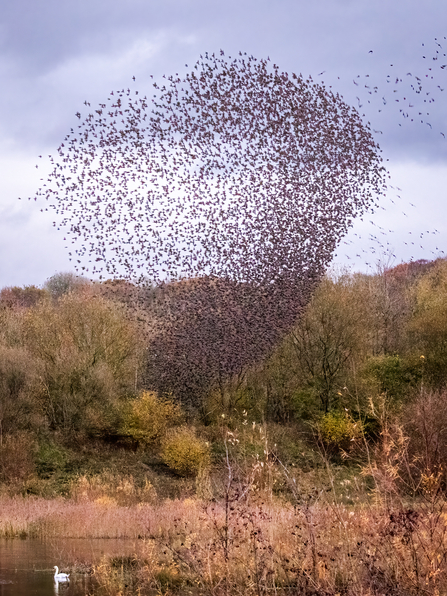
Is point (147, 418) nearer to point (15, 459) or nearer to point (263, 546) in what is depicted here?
point (15, 459)

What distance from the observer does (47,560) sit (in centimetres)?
1388

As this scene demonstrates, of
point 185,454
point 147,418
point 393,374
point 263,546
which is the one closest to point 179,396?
point 147,418

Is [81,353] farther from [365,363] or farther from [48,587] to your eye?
[48,587]

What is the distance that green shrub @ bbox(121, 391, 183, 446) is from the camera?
100 feet

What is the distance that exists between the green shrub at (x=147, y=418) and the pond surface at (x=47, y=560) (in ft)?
43.6

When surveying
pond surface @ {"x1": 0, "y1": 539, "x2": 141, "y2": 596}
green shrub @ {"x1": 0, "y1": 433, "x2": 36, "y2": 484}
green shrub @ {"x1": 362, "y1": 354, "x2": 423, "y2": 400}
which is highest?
green shrub @ {"x1": 362, "y1": 354, "x2": 423, "y2": 400}

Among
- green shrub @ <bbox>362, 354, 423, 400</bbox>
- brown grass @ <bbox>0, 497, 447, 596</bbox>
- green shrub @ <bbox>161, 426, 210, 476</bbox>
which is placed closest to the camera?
brown grass @ <bbox>0, 497, 447, 596</bbox>

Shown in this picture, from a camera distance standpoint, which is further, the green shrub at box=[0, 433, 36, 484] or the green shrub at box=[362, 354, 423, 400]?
the green shrub at box=[362, 354, 423, 400]

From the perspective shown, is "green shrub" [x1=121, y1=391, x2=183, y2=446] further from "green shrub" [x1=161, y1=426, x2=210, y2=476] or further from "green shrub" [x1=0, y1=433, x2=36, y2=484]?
"green shrub" [x1=0, y1=433, x2=36, y2=484]

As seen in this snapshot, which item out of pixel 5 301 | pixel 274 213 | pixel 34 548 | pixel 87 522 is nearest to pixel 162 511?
pixel 87 522

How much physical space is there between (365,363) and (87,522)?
17843mm

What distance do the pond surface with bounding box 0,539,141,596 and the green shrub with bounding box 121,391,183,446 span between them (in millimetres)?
13300

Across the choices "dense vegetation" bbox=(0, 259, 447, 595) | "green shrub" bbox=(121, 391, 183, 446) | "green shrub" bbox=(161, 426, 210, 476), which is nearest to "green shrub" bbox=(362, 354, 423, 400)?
"dense vegetation" bbox=(0, 259, 447, 595)

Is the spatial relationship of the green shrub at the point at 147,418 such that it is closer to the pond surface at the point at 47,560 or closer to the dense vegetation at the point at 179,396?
the dense vegetation at the point at 179,396
